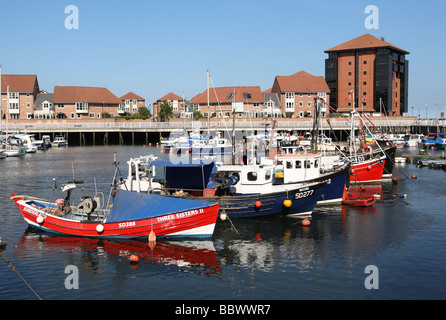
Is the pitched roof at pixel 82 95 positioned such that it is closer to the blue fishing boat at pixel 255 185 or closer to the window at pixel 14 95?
the window at pixel 14 95

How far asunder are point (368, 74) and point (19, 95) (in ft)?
317

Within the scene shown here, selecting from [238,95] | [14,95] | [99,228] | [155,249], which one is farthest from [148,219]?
[14,95]

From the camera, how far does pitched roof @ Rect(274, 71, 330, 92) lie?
135m

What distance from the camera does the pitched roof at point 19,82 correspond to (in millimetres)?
129625

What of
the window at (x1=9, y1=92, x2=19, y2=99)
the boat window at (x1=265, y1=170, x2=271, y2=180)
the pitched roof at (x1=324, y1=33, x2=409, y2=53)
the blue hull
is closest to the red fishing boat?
the blue hull

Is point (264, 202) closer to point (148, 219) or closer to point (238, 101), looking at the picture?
point (148, 219)

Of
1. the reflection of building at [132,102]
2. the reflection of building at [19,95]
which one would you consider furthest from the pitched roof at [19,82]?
the reflection of building at [132,102]

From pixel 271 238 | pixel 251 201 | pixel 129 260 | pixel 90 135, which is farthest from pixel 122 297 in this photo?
pixel 90 135

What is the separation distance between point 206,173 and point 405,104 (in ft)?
435

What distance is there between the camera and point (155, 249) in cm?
2495

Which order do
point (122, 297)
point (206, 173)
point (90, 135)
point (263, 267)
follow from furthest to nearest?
point (90, 135)
point (206, 173)
point (263, 267)
point (122, 297)

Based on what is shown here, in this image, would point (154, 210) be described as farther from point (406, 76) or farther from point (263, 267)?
point (406, 76)

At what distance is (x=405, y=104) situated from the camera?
15275cm
